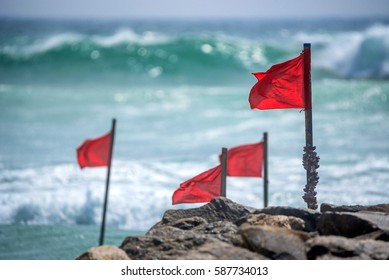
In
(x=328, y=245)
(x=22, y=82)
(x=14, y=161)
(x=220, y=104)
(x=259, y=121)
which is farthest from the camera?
(x=22, y=82)

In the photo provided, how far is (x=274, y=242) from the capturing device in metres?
7.08

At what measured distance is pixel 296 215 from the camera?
803 centimetres

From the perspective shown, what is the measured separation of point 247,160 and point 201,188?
1.51 m

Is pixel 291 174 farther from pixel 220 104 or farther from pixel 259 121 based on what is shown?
pixel 220 104

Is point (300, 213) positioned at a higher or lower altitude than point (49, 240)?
higher

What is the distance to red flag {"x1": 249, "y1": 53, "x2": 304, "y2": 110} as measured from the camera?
29.9 ft

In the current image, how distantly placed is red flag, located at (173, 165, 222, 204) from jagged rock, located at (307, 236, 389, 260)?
10.1 feet

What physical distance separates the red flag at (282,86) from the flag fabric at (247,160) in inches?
89.4

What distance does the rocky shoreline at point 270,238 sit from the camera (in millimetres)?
7020

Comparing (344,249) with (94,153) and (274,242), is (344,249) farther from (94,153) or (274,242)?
(94,153)

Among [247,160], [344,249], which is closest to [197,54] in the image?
[247,160]

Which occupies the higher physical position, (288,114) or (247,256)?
(288,114)

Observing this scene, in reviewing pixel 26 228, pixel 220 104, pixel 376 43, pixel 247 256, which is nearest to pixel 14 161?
pixel 26 228
